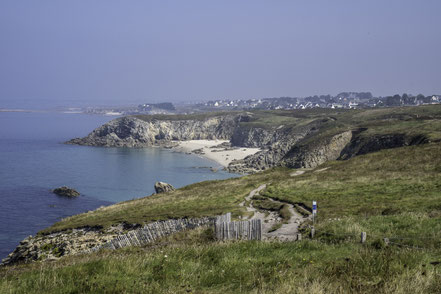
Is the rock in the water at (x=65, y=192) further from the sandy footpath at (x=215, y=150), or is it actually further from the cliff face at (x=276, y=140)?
the sandy footpath at (x=215, y=150)

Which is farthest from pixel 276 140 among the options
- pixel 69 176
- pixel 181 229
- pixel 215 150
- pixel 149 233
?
pixel 149 233

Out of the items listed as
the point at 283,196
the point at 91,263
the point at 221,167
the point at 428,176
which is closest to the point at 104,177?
the point at 221,167

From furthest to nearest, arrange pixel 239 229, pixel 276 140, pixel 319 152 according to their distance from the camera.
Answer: pixel 276 140 < pixel 319 152 < pixel 239 229

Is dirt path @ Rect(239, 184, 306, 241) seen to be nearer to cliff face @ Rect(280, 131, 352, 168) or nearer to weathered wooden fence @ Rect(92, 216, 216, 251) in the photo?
weathered wooden fence @ Rect(92, 216, 216, 251)

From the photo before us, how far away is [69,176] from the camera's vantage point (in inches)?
3935

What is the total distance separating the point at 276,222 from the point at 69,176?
82.0 meters

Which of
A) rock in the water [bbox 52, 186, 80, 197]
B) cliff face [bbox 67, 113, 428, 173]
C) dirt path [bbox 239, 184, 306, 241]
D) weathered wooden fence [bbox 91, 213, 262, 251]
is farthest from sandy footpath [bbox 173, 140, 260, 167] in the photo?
weathered wooden fence [bbox 91, 213, 262, 251]

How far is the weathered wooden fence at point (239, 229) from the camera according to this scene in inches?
651

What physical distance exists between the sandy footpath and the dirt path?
298 ft

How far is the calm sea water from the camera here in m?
60.9

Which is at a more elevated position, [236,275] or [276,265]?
[236,275]

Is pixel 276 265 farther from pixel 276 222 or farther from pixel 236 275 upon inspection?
pixel 276 222

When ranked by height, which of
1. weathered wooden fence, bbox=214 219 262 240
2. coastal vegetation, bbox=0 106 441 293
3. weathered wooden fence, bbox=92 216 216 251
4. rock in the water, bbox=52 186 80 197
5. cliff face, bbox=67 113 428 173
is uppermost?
coastal vegetation, bbox=0 106 441 293

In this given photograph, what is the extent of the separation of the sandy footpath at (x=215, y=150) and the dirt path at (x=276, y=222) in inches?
3571
